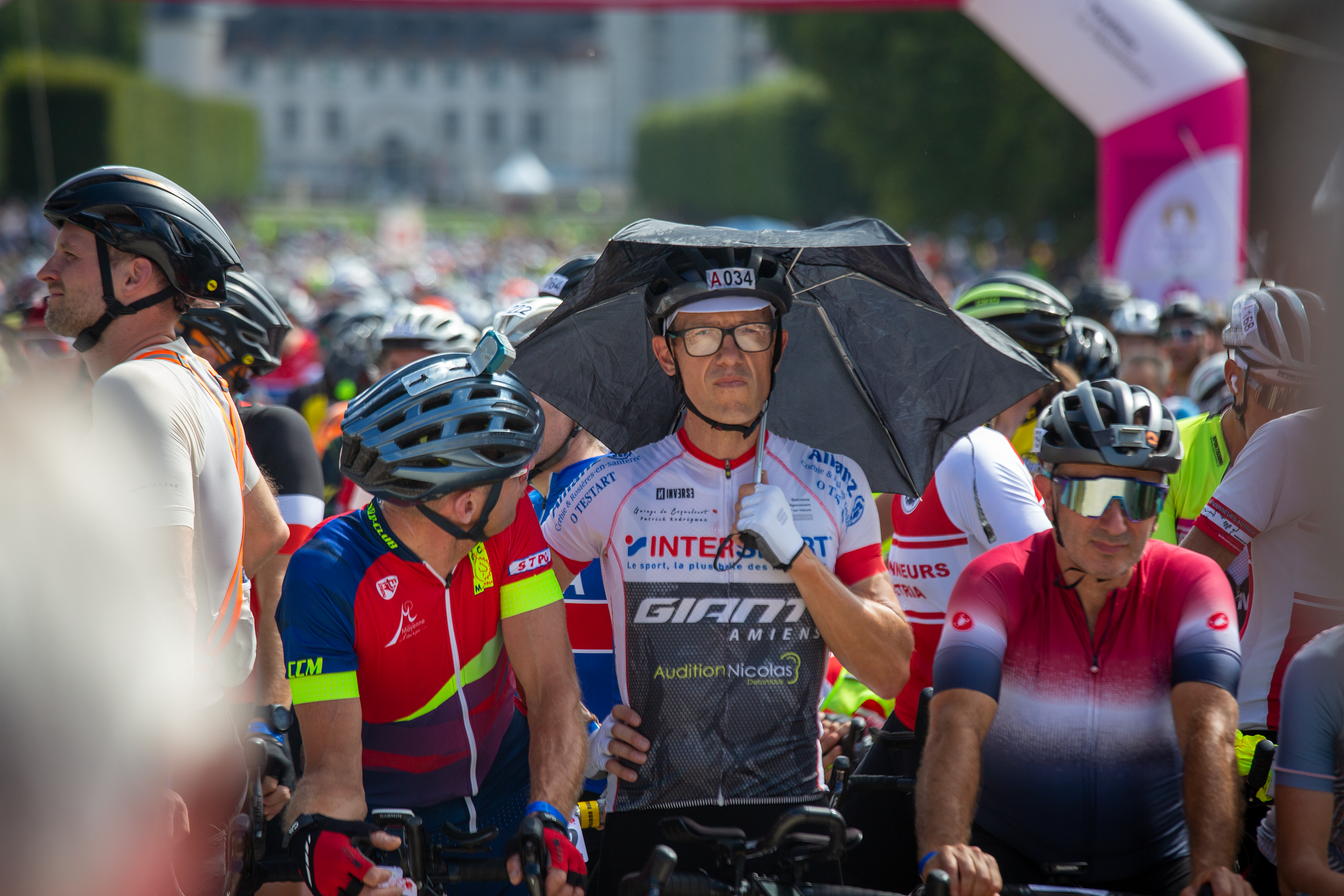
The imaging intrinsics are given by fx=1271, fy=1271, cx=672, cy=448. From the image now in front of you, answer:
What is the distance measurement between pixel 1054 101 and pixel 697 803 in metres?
22.7

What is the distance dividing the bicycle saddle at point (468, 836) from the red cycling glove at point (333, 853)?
5.4 inches

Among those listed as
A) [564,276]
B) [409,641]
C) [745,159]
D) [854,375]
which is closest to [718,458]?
[854,375]

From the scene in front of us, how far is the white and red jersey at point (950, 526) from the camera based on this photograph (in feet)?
12.1

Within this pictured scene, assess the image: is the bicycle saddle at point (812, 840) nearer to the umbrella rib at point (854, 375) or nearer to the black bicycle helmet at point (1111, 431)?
the black bicycle helmet at point (1111, 431)

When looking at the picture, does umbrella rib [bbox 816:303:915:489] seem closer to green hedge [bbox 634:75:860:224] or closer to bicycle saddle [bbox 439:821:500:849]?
bicycle saddle [bbox 439:821:500:849]

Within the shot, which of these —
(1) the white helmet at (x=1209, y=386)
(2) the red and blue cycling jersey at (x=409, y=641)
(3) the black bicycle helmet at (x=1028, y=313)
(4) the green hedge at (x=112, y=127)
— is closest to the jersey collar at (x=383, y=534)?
(2) the red and blue cycling jersey at (x=409, y=641)

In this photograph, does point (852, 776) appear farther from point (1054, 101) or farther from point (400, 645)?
point (1054, 101)

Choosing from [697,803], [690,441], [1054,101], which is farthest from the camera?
[1054,101]

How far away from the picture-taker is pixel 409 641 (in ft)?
9.31

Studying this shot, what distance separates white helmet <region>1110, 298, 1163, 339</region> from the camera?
8.16 meters

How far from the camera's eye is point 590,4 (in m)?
15.6

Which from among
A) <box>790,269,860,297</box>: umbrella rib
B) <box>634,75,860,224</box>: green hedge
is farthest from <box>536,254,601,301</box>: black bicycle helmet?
<box>634,75,860,224</box>: green hedge

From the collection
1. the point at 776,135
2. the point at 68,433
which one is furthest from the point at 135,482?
the point at 776,135

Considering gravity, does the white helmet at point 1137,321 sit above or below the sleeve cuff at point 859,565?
below
